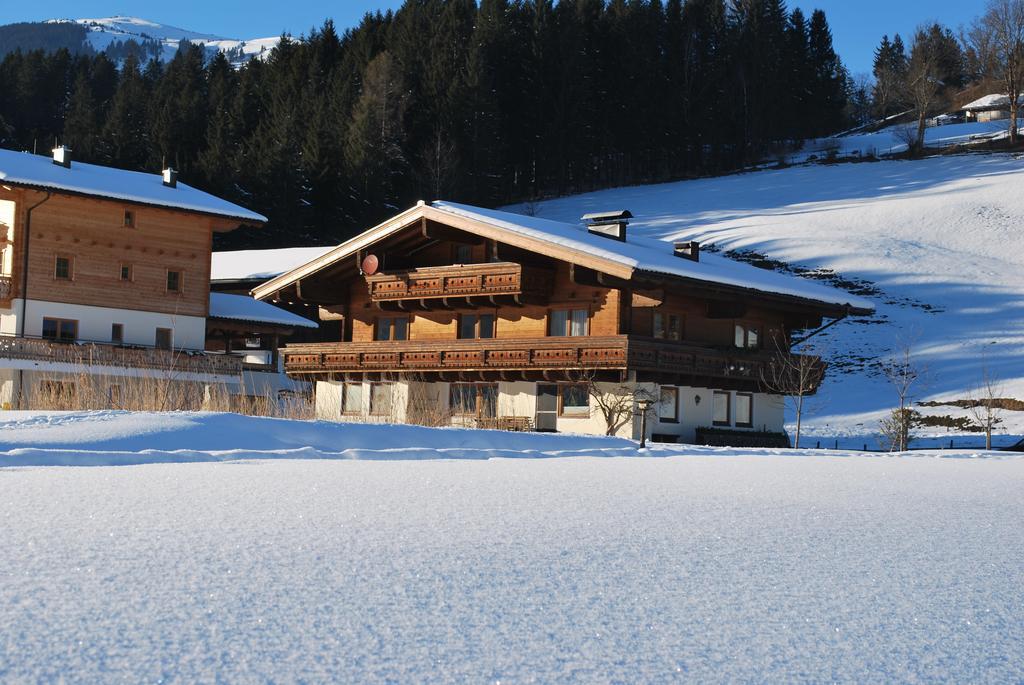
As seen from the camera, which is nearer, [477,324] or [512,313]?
[512,313]

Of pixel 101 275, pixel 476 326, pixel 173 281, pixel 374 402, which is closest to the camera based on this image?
pixel 476 326

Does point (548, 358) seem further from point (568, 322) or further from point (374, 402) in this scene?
point (374, 402)

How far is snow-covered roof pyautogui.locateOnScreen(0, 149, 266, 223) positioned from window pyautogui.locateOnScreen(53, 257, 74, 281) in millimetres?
2430

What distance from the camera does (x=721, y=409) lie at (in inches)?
1380

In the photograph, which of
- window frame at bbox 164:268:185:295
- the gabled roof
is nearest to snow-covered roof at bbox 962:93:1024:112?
the gabled roof

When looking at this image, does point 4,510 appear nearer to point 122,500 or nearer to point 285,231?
point 122,500

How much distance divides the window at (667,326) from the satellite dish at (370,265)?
8.72 meters

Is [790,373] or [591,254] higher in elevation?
[591,254]

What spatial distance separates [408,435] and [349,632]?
14.7 meters

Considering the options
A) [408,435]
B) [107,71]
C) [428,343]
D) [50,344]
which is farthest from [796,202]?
[107,71]

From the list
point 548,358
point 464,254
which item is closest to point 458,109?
point 464,254

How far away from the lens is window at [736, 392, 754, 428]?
35406 millimetres

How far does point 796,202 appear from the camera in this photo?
71.4 meters

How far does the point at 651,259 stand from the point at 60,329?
66.2 feet
